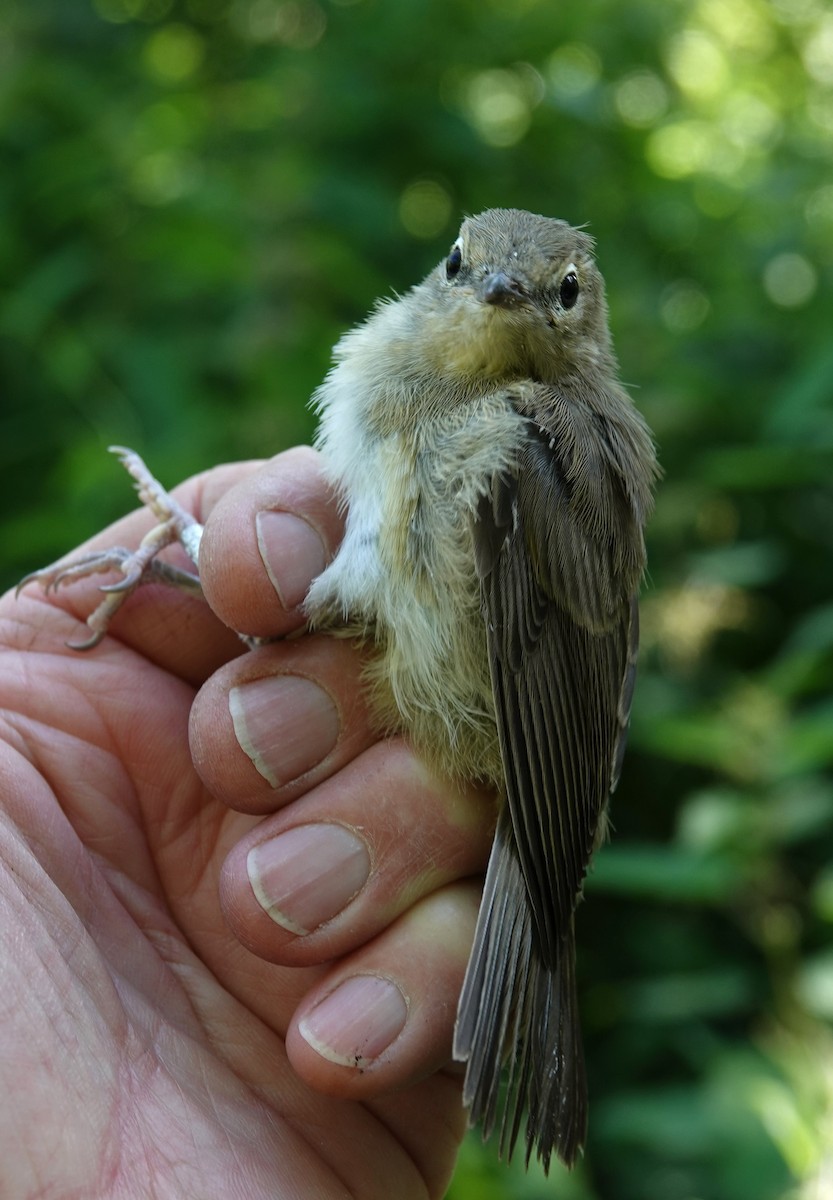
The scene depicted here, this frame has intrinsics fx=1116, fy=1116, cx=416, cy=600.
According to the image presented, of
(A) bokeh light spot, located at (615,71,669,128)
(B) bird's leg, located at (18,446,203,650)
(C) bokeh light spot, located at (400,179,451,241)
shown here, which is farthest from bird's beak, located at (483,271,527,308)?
(A) bokeh light spot, located at (615,71,669,128)

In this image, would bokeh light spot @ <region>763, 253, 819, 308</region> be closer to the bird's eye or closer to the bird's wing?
the bird's eye

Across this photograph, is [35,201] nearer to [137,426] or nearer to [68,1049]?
[137,426]

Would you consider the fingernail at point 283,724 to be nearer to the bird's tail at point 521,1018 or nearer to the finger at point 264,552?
the finger at point 264,552

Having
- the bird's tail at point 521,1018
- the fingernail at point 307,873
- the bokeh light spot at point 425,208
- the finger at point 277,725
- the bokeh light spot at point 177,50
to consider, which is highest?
the bokeh light spot at point 177,50

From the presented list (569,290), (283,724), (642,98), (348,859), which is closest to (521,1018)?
(348,859)

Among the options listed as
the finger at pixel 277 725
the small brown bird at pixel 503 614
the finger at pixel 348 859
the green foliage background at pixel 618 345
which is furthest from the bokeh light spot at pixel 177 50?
the finger at pixel 348 859

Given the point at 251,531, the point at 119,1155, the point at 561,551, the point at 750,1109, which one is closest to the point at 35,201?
the point at 251,531

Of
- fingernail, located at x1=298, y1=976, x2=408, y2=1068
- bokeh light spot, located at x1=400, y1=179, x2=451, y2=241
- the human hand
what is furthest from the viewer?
bokeh light spot, located at x1=400, y1=179, x2=451, y2=241
